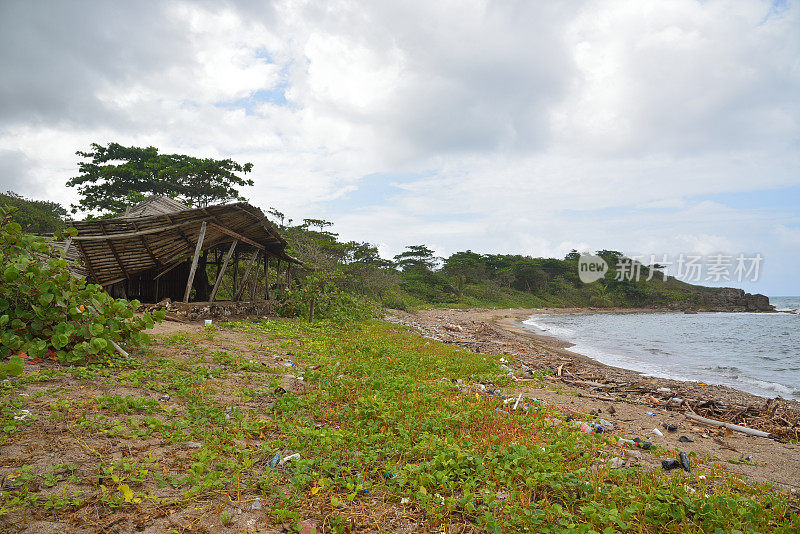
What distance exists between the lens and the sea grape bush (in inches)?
194

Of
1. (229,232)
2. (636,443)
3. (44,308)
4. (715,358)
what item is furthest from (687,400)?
(229,232)

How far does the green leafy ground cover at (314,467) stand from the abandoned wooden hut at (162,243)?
6.89m

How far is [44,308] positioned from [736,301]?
95.0m

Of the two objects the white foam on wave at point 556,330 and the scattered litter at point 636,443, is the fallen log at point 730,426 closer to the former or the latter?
the scattered litter at point 636,443

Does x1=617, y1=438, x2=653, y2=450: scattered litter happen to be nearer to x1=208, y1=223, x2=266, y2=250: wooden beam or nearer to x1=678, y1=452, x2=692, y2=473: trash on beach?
x1=678, y1=452, x2=692, y2=473: trash on beach

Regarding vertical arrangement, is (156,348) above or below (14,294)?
below

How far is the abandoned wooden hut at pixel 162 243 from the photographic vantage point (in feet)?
35.9

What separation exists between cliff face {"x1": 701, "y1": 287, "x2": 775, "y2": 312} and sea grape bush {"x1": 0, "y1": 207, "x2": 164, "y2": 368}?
8639 centimetres

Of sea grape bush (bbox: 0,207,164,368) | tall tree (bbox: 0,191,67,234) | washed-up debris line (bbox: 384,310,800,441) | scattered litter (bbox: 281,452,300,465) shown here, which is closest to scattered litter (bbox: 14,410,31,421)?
sea grape bush (bbox: 0,207,164,368)

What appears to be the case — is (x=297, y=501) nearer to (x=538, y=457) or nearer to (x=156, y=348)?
(x=538, y=457)

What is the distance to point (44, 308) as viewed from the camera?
5121 mm

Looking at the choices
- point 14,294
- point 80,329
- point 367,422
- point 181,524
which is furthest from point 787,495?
point 14,294

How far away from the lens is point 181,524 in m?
2.50

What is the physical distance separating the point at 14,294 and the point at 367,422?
490 centimetres
